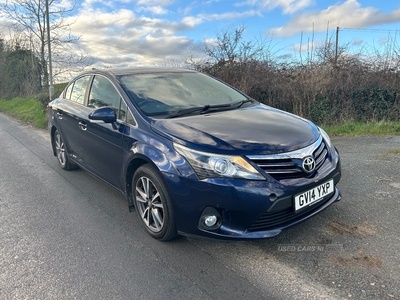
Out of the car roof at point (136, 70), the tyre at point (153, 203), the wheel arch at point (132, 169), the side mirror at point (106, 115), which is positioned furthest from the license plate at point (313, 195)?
the car roof at point (136, 70)

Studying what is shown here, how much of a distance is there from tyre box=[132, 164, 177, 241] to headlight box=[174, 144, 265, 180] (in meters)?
0.44

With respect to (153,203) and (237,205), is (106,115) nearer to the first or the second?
(153,203)

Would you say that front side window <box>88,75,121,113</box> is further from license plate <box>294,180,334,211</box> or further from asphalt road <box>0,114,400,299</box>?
license plate <box>294,180,334,211</box>

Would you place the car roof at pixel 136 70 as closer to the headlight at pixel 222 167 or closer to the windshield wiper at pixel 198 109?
the windshield wiper at pixel 198 109

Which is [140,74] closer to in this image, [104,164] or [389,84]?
[104,164]

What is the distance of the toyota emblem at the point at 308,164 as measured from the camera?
9.54 ft

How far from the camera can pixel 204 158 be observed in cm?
280

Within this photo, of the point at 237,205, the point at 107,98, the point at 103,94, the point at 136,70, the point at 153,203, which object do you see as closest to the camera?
the point at 237,205

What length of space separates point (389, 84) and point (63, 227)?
9080 mm

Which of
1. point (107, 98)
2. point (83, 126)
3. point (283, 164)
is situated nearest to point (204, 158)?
point (283, 164)

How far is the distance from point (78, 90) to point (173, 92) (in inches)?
75.7

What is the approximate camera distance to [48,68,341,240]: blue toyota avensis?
2746 millimetres

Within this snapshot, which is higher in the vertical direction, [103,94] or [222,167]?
[103,94]

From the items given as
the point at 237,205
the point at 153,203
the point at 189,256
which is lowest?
the point at 189,256
